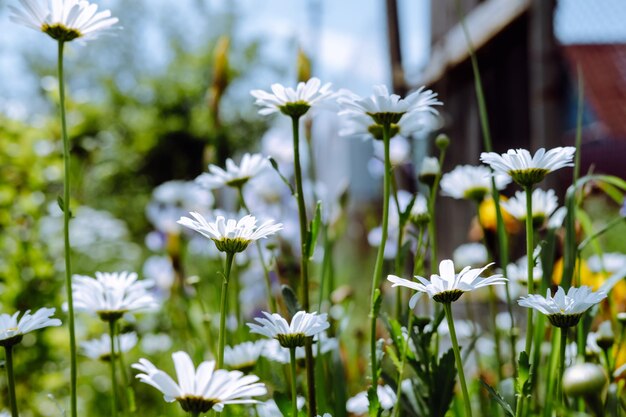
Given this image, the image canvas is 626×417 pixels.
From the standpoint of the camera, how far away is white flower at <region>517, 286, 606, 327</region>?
0.48 metres

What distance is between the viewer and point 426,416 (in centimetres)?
66

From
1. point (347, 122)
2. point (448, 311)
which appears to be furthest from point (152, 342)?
point (448, 311)

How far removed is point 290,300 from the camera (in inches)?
23.9

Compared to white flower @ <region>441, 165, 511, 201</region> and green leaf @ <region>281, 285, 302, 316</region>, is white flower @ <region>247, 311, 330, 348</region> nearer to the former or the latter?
green leaf @ <region>281, 285, 302, 316</region>

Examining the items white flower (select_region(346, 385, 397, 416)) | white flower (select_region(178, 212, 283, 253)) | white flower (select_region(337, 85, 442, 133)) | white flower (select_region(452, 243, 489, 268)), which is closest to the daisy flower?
white flower (select_region(337, 85, 442, 133))

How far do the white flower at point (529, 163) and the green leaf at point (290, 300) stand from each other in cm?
19

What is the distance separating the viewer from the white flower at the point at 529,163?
0.53 meters

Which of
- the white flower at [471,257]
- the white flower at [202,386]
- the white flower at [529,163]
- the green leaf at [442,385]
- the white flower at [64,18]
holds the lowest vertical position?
the green leaf at [442,385]

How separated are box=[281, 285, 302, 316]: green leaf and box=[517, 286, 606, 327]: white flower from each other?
0.19 meters

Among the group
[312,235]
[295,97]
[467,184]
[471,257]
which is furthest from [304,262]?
[471,257]

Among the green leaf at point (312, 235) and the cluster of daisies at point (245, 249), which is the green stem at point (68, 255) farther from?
the green leaf at point (312, 235)

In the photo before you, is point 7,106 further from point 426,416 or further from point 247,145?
point 247,145

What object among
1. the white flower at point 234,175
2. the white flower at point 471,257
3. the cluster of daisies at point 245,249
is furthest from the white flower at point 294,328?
the white flower at point 471,257

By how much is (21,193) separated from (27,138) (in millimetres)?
109
